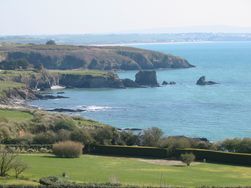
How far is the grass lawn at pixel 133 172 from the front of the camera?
37531 mm

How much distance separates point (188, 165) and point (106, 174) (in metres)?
8.45

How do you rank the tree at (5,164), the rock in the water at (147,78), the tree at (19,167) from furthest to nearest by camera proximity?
the rock in the water at (147,78) < the tree at (19,167) < the tree at (5,164)

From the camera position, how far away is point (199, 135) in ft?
253

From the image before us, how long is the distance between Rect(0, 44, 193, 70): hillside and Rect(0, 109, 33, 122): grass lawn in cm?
8974

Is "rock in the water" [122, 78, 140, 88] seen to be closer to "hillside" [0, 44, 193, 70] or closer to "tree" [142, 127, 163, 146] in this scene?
"hillside" [0, 44, 193, 70]

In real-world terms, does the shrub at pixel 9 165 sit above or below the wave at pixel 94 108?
above

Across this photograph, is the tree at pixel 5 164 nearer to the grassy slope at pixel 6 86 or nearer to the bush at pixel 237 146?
the bush at pixel 237 146

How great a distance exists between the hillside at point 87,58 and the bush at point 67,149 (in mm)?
121821

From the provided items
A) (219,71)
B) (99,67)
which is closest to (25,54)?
(99,67)

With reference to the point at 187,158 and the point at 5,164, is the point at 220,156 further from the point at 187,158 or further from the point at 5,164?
the point at 5,164

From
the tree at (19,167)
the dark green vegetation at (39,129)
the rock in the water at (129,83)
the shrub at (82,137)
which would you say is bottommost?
the rock in the water at (129,83)

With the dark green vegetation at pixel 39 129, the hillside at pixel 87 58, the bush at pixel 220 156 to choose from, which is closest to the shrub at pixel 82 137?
the dark green vegetation at pixel 39 129

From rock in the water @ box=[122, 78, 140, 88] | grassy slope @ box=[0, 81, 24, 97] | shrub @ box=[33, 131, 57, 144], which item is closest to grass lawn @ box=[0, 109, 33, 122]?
shrub @ box=[33, 131, 57, 144]

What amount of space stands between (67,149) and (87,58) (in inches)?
5320
